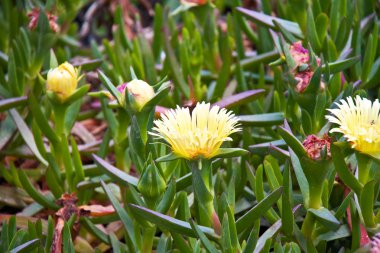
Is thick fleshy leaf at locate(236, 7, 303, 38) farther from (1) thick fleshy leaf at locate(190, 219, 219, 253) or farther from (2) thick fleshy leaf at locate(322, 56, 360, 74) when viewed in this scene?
(1) thick fleshy leaf at locate(190, 219, 219, 253)

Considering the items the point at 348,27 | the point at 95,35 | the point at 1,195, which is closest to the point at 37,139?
the point at 1,195

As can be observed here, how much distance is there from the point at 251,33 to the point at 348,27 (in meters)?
0.27

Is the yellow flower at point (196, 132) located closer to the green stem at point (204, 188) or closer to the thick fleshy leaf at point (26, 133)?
the green stem at point (204, 188)

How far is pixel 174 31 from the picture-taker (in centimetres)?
138

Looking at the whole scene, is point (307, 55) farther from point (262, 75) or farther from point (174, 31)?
point (174, 31)

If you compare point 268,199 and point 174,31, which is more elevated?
point 174,31

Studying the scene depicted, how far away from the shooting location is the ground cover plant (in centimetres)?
79

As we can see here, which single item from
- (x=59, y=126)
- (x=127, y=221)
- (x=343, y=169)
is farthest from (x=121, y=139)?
(x=343, y=169)

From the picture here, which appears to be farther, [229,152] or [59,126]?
[59,126]

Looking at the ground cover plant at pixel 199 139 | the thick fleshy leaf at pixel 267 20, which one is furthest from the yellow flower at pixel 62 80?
the thick fleshy leaf at pixel 267 20

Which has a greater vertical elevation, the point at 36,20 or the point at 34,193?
the point at 36,20

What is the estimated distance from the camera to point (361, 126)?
0.75 m

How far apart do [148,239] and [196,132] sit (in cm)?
21

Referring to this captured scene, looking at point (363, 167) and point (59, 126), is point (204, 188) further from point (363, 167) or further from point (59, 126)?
point (59, 126)
